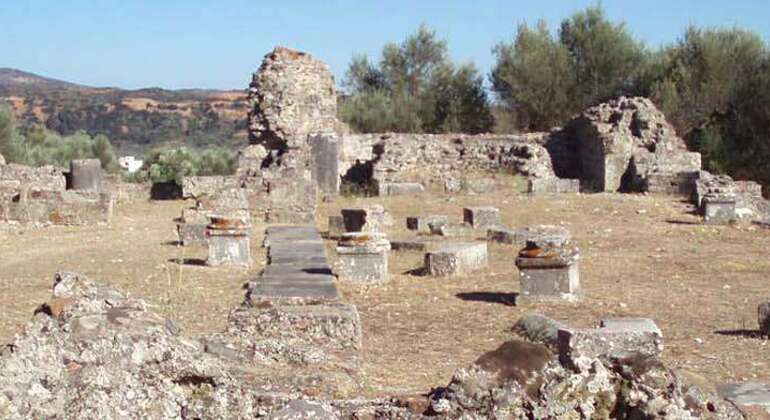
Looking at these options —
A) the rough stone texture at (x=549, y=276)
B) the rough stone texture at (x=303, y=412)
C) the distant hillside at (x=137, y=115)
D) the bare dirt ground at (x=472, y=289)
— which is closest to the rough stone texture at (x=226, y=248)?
the bare dirt ground at (x=472, y=289)

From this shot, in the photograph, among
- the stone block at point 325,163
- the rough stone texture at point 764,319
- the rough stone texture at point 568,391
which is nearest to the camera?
the rough stone texture at point 568,391

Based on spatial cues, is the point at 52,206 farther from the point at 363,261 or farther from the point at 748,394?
the point at 748,394

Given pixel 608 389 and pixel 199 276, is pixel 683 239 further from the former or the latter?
pixel 608 389

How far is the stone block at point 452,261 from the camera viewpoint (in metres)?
13.6

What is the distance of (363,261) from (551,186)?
14.1 m

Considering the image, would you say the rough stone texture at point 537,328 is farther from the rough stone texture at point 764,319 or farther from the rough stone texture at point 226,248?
the rough stone texture at point 226,248

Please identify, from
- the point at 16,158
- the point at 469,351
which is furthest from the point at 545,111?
the point at 469,351

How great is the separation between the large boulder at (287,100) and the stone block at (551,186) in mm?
5864

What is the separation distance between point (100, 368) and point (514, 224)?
16669 mm

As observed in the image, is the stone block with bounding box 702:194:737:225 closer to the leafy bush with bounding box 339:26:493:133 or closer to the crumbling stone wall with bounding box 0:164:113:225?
the crumbling stone wall with bounding box 0:164:113:225

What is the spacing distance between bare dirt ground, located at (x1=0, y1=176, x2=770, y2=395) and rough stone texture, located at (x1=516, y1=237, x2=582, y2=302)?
197 millimetres

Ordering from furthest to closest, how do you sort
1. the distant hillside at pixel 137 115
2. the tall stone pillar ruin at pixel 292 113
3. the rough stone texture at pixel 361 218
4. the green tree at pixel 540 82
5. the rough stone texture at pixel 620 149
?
the distant hillside at pixel 137 115
the green tree at pixel 540 82
the tall stone pillar ruin at pixel 292 113
the rough stone texture at pixel 620 149
the rough stone texture at pixel 361 218

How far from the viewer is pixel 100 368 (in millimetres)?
4012

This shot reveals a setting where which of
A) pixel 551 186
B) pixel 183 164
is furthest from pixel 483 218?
pixel 183 164
